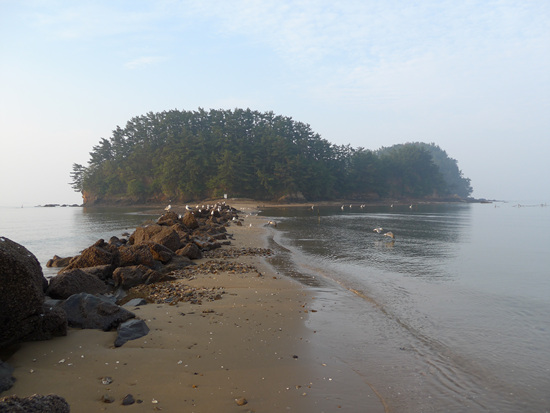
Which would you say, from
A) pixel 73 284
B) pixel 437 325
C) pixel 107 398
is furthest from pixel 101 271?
pixel 437 325

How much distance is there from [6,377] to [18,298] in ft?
3.30

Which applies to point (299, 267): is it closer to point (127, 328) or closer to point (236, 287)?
point (236, 287)

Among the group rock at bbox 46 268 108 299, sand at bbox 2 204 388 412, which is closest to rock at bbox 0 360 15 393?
sand at bbox 2 204 388 412

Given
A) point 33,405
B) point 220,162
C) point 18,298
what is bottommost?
point 33,405

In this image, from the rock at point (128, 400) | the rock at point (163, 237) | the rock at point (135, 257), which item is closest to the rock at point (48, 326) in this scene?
the rock at point (128, 400)

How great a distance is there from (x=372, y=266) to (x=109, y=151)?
284 ft

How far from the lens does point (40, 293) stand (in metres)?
4.63

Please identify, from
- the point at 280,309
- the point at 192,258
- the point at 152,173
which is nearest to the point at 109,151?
the point at 152,173

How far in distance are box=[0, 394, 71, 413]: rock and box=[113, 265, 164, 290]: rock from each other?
6106mm

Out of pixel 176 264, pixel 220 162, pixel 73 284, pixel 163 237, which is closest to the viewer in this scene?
pixel 73 284

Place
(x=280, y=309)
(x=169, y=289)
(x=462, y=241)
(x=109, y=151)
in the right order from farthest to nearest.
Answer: (x=109, y=151) → (x=462, y=241) → (x=169, y=289) → (x=280, y=309)

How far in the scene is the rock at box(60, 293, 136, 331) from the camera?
208 inches

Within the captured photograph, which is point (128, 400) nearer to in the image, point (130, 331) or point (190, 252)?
point (130, 331)

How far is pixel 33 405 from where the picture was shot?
2467 mm
